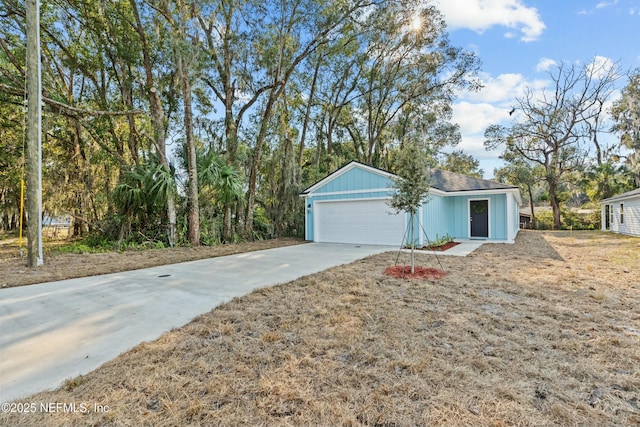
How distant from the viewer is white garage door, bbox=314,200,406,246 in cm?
1039

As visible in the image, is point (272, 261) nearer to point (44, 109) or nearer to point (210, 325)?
point (210, 325)

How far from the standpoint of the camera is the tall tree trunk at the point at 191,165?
9.47 metres

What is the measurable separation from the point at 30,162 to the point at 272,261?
5.37 meters

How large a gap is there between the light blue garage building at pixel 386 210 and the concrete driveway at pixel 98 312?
4.65 m

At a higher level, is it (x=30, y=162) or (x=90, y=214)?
(x=30, y=162)

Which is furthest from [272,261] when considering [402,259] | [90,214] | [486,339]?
[90,214]

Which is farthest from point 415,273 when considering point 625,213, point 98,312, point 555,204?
point 555,204

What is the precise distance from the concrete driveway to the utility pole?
6.49 feet

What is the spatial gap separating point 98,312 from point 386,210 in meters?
8.59

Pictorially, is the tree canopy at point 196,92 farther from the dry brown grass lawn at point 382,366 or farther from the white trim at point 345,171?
the dry brown grass lawn at point 382,366

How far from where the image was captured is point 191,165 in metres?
9.72

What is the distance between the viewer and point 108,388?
82.1 inches

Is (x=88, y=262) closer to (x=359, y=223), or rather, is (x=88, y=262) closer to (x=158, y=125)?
(x=158, y=125)

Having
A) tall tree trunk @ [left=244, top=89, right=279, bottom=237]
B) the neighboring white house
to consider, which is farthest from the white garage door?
the neighboring white house
